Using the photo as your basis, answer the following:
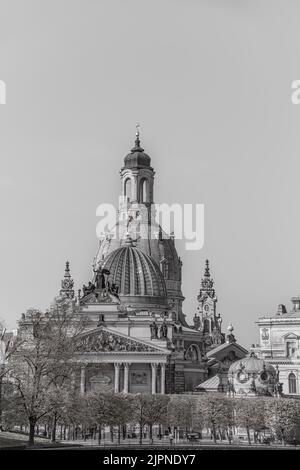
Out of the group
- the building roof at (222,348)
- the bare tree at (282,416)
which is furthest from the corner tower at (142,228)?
the bare tree at (282,416)

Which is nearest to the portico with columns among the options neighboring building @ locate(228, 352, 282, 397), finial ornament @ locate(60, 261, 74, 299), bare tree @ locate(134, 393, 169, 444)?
neighboring building @ locate(228, 352, 282, 397)

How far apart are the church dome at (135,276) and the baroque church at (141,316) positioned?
15 cm

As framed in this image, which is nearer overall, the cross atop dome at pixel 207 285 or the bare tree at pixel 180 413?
the bare tree at pixel 180 413

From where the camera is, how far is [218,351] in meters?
139

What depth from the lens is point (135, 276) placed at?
126 metres

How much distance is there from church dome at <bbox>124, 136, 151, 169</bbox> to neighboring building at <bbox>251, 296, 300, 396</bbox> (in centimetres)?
4362

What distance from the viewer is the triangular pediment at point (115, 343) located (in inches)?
4232

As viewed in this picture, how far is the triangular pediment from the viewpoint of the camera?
353 feet

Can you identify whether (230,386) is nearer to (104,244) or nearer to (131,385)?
(131,385)

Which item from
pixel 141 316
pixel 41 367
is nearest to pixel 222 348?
pixel 141 316

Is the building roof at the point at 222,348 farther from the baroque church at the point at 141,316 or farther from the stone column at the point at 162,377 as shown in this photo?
the stone column at the point at 162,377

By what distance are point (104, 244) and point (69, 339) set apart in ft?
277

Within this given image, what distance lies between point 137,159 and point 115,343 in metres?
61.0

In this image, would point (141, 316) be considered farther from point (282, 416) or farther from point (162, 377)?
point (282, 416)
